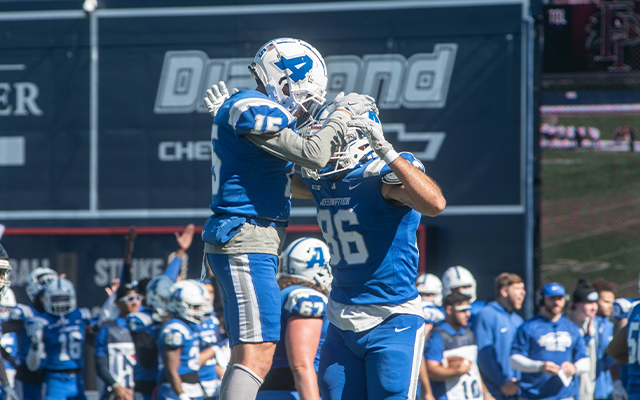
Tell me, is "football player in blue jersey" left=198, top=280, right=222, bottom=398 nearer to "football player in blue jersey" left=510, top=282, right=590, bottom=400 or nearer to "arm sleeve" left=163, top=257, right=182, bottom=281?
"arm sleeve" left=163, top=257, right=182, bottom=281

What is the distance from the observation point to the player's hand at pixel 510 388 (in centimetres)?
674

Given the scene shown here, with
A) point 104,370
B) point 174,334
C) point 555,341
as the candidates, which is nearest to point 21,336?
point 104,370

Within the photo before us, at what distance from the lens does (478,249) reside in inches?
368

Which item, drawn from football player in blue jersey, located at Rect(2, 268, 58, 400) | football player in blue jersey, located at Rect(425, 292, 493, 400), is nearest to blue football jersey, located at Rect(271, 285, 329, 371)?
football player in blue jersey, located at Rect(425, 292, 493, 400)

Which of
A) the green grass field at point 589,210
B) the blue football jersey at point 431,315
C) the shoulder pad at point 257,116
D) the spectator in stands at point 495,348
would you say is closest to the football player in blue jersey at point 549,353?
the spectator in stands at point 495,348

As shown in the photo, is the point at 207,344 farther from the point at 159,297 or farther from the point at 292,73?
the point at 292,73

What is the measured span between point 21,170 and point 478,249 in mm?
6144

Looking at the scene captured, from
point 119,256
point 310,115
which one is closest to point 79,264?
point 119,256

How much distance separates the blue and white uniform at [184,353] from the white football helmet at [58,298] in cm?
191

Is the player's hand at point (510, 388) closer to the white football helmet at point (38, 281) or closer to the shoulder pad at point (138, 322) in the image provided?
the shoulder pad at point (138, 322)

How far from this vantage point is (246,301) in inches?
123

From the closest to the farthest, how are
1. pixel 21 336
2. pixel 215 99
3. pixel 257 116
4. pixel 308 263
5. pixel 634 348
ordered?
pixel 257 116, pixel 215 99, pixel 308 263, pixel 634 348, pixel 21 336

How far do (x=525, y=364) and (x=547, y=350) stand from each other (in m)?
0.25

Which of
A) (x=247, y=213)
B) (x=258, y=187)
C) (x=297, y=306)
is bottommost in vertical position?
(x=297, y=306)
